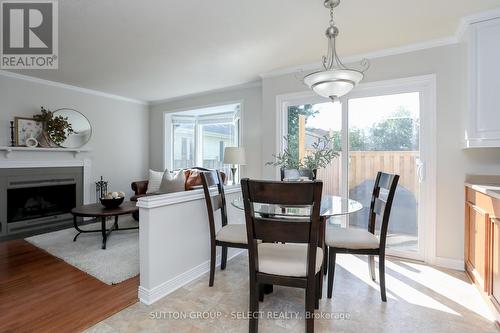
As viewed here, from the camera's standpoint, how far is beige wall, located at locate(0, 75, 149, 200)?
3.74 metres

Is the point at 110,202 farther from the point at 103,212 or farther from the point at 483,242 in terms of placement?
the point at 483,242

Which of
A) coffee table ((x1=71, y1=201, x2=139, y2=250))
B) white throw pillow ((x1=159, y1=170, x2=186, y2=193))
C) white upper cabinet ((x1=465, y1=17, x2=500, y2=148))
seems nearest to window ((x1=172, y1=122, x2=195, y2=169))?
white throw pillow ((x1=159, y1=170, x2=186, y2=193))

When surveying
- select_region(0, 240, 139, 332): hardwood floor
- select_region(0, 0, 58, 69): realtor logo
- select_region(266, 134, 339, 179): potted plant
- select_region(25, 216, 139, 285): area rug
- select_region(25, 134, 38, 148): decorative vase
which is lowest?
select_region(0, 240, 139, 332): hardwood floor

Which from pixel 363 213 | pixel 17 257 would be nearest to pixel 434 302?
pixel 363 213

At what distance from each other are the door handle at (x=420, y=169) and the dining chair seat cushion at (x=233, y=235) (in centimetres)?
202

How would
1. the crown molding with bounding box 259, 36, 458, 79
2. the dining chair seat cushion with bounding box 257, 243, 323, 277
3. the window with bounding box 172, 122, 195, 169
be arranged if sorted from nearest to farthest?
the dining chair seat cushion with bounding box 257, 243, 323, 277, the crown molding with bounding box 259, 36, 458, 79, the window with bounding box 172, 122, 195, 169

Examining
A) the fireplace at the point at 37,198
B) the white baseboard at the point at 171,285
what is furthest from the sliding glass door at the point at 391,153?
the fireplace at the point at 37,198

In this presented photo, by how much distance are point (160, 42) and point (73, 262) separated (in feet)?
8.31

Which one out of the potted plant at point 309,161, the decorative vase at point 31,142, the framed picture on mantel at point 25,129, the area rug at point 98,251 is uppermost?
the framed picture on mantel at point 25,129

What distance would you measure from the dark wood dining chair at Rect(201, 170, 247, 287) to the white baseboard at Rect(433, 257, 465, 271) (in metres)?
2.10

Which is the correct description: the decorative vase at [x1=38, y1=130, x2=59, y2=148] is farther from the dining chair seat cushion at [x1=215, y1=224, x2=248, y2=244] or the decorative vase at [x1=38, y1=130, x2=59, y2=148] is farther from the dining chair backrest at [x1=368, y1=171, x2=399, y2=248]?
the dining chair backrest at [x1=368, y1=171, x2=399, y2=248]

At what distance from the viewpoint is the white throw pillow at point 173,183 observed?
4422mm

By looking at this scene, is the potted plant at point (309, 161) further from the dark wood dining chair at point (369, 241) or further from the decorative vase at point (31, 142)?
the decorative vase at point (31, 142)

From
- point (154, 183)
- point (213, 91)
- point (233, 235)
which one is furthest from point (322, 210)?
point (154, 183)
